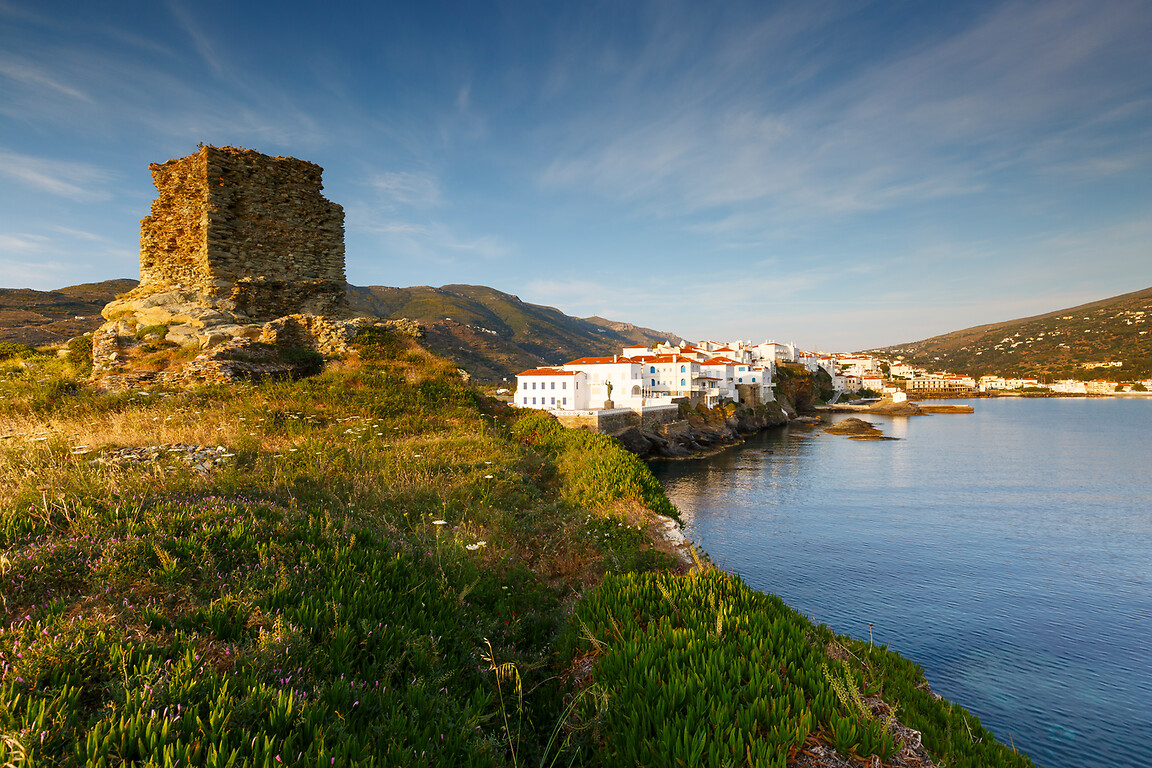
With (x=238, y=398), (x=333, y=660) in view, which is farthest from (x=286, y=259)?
(x=333, y=660)

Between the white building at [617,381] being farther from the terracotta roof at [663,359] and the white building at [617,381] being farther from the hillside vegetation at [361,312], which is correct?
the hillside vegetation at [361,312]

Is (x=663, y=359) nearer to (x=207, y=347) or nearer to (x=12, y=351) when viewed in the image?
(x=207, y=347)

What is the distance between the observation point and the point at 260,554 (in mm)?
4277

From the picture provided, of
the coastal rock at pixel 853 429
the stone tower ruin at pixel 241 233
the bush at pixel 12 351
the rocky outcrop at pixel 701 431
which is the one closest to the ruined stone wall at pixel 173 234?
the stone tower ruin at pixel 241 233

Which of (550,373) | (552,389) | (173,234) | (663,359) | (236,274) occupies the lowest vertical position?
(552,389)

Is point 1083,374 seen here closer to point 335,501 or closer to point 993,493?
point 993,493

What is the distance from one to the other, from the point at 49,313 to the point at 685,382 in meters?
90.3

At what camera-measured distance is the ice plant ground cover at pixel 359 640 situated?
2.42m

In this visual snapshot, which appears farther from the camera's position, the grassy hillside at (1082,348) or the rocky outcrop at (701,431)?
the grassy hillside at (1082,348)

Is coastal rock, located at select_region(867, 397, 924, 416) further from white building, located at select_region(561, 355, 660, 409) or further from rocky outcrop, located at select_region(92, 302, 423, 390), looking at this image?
rocky outcrop, located at select_region(92, 302, 423, 390)

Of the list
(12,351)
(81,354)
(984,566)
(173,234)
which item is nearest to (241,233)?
(173,234)

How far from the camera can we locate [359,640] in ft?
11.4

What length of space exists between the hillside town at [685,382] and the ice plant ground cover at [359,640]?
3640cm

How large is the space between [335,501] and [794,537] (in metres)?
19.8
